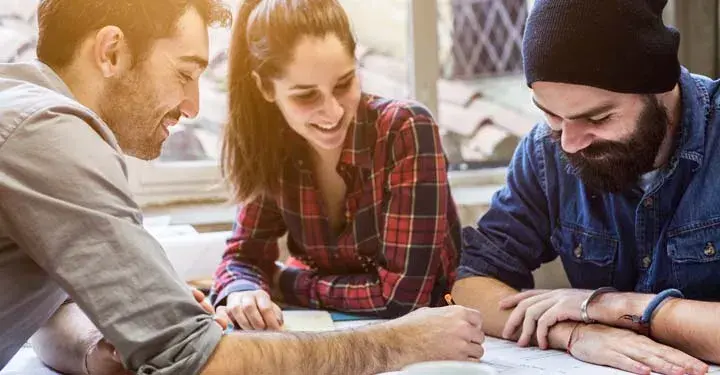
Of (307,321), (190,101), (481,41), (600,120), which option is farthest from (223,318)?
(481,41)

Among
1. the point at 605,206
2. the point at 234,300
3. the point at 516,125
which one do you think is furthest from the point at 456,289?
the point at 516,125

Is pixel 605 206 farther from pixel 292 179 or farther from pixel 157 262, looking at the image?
pixel 157 262

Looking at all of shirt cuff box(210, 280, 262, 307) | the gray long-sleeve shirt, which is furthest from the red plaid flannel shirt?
the gray long-sleeve shirt

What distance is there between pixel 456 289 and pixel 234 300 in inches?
18.0

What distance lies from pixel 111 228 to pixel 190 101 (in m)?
0.49

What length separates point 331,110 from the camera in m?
1.73

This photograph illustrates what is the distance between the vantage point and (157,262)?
3.50 ft

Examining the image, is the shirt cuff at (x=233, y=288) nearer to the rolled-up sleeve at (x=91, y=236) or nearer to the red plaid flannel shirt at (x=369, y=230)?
the red plaid flannel shirt at (x=369, y=230)

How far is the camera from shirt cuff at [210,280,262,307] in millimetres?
1802

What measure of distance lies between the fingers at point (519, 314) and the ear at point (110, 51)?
784 millimetres

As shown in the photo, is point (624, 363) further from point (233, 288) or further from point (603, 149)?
point (233, 288)

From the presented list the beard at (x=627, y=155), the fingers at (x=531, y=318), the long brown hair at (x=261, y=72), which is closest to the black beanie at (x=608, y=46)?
the beard at (x=627, y=155)

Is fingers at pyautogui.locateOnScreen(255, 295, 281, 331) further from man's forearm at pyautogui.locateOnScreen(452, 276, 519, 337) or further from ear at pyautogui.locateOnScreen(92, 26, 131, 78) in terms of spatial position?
ear at pyautogui.locateOnScreen(92, 26, 131, 78)

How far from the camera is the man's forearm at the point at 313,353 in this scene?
1.14 metres
